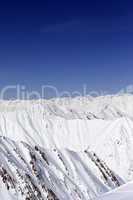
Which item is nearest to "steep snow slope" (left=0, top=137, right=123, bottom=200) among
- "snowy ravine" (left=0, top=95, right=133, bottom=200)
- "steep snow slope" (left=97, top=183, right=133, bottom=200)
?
"snowy ravine" (left=0, top=95, right=133, bottom=200)

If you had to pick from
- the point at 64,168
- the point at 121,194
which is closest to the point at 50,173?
the point at 64,168

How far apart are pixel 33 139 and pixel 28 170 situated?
112m

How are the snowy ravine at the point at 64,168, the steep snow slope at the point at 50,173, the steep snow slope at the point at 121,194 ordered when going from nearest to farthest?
the steep snow slope at the point at 121,194 < the steep snow slope at the point at 50,173 < the snowy ravine at the point at 64,168

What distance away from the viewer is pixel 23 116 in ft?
644

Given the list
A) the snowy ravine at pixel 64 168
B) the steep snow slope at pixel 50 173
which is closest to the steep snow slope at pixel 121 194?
the snowy ravine at pixel 64 168

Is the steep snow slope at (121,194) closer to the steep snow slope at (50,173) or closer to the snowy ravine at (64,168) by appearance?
the snowy ravine at (64,168)

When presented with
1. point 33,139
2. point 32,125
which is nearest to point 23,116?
point 32,125

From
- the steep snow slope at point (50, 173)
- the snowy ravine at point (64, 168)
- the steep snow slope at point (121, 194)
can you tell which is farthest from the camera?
the snowy ravine at point (64, 168)

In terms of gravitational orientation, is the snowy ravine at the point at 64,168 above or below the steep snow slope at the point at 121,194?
below

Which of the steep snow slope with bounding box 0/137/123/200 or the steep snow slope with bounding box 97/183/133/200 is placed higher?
the steep snow slope with bounding box 97/183/133/200

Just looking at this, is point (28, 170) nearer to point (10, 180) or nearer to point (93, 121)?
point (10, 180)

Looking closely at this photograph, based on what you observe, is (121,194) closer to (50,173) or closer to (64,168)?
Answer: (50,173)

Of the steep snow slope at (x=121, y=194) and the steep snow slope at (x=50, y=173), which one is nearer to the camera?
the steep snow slope at (x=121, y=194)

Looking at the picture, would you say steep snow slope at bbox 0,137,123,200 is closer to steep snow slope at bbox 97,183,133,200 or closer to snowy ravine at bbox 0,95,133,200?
snowy ravine at bbox 0,95,133,200
